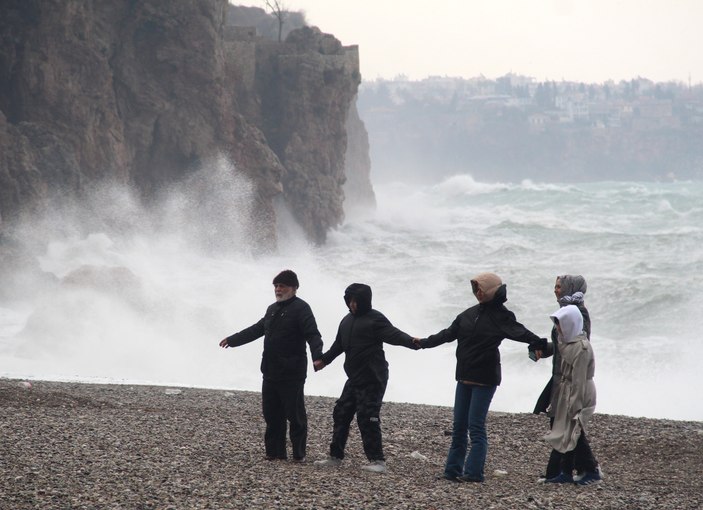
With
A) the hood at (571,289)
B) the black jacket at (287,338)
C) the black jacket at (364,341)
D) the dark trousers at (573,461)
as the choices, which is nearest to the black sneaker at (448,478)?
the dark trousers at (573,461)

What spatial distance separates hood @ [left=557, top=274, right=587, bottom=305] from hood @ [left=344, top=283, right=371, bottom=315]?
4.73ft

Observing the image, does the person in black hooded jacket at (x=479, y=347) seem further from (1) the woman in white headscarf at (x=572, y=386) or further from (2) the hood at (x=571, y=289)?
(2) the hood at (x=571, y=289)

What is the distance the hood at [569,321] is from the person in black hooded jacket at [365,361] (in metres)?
1.12

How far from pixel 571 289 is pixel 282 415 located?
245cm

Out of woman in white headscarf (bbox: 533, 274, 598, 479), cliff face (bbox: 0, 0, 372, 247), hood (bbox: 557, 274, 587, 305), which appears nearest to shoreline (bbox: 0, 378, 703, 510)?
A: woman in white headscarf (bbox: 533, 274, 598, 479)

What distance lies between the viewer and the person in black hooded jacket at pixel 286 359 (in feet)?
27.1

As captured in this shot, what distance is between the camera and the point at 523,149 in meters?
187

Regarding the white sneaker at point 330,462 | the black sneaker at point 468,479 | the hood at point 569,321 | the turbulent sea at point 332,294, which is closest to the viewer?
the hood at point 569,321

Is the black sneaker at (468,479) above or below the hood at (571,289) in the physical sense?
below

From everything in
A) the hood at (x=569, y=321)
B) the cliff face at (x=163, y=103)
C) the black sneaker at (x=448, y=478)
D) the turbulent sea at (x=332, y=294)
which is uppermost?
the cliff face at (x=163, y=103)

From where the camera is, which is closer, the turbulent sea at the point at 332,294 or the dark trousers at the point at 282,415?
the dark trousers at the point at 282,415

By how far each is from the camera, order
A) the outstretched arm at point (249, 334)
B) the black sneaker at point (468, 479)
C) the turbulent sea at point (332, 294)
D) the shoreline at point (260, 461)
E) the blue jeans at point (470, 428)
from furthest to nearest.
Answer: the turbulent sea at point (332, 294) < the outstretched arm at point (249, 334) < the black sneaker at point (468, 479) < the blue jeans at point (470, 428) < the shoreline at point (260, 461)

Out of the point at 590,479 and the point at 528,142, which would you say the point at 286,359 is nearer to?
the point at 590,479

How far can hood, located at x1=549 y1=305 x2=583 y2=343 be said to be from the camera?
25.1 feet
